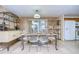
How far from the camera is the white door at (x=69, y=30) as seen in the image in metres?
11.0

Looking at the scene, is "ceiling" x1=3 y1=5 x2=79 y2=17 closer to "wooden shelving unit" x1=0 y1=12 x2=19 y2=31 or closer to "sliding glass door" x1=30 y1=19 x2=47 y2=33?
"wooden shelving unit" x1=0 y1=12 x2=19 y2=31

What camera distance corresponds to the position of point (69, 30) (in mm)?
11078

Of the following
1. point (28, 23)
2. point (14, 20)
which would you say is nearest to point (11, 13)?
point (14, 20)

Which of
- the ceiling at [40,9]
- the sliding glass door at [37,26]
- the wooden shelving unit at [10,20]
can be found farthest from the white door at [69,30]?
the wooden shelving unit at [10,20]

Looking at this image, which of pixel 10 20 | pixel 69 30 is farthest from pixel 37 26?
pixel 69 30

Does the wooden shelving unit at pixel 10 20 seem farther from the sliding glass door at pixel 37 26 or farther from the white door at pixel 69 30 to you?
the white door at pixel 69 30

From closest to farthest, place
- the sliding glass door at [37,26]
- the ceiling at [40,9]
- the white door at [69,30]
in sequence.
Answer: the ceiling at [40,9]
the sliding glass door at [37,26]
the white door at [69,30]

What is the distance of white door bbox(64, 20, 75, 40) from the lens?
1100 centimetres

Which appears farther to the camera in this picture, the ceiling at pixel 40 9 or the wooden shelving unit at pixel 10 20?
the wooden shelving unit at pixel 10 20

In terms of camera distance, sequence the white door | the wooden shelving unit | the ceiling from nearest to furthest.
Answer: the ceiling < the wooden shelving unit < the white door

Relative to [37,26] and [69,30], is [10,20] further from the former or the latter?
[69,30]

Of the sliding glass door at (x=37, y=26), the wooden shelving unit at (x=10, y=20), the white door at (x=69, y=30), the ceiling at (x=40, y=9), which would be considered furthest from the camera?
the white door at (x=69, y=30)

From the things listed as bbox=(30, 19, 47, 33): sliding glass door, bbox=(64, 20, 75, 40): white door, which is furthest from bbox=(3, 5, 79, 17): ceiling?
bbox=(64, 20, 75, 40): white door
